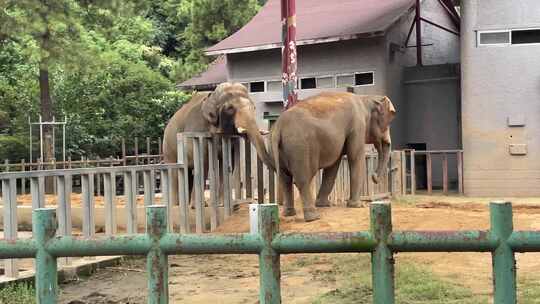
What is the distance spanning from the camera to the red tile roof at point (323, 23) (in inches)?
763

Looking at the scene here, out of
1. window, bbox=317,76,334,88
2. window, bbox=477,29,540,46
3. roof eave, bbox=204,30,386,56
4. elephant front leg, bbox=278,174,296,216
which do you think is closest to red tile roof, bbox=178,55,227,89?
roof eave, bbox=204,30,386,56

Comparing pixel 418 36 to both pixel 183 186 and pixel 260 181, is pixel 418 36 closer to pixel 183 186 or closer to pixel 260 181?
pixel 260 181

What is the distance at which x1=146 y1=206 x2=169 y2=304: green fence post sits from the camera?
9.60ft

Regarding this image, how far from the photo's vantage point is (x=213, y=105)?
959 cm

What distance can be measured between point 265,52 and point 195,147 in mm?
12510

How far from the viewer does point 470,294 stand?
527cm

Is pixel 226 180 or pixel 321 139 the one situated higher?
pixel 321 139

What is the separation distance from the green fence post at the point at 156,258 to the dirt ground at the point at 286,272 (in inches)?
99.5

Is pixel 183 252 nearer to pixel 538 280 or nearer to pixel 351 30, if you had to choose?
pixel 538 280

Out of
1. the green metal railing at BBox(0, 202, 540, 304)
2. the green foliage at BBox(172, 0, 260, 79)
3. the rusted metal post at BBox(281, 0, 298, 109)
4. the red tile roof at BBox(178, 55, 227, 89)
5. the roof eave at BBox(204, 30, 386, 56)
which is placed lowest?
the green metal railing at BBox(0, 202, 540, 304)

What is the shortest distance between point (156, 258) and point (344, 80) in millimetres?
17602

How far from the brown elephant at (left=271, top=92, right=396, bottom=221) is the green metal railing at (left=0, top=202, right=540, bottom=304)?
5.53 meters

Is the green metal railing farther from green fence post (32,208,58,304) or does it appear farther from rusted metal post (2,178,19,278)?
rusted metal post (2,178,19,278)

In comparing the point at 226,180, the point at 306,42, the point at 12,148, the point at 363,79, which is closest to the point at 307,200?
the point at 226,180
